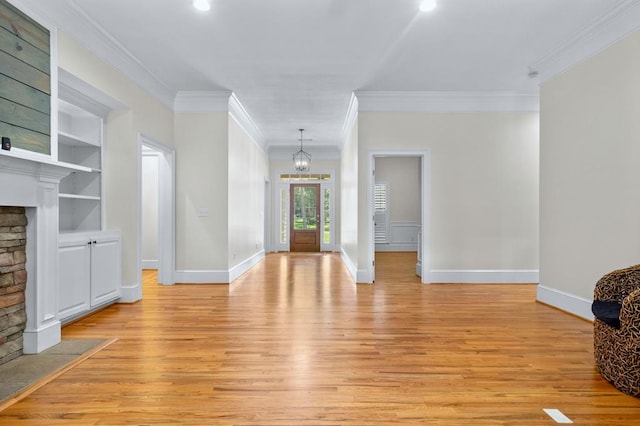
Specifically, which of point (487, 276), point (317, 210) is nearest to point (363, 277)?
point (487, 276)

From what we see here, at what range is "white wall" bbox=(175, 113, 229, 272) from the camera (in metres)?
5.99

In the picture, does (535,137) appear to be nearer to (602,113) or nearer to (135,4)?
(602,113)

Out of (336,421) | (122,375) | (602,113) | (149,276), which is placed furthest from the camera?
(149,276)

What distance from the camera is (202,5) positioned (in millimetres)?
3432

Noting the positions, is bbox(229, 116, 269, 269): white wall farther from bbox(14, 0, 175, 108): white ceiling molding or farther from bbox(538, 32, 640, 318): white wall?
bbox(538, 32, 640, 318): white wall

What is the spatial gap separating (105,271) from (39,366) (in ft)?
5.70

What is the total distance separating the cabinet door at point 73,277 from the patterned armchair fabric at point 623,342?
14.7ft

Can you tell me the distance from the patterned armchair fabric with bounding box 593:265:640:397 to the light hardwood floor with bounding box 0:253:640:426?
10 centimetres

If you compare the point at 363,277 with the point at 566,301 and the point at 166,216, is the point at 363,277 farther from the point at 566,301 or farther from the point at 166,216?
the point at 166,216

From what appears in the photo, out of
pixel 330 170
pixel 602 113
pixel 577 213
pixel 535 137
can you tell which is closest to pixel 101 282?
pixel 577 213

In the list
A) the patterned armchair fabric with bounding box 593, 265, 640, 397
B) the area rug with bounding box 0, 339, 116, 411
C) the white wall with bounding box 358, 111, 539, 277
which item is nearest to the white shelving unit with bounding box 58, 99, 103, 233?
the area rug with bounding box 0, 339, 116, 411

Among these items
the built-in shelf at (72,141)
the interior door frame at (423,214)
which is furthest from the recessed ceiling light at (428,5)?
the built-in shelf at (72,141)

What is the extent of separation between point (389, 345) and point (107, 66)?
13.7 ft

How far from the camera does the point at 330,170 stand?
11008 mm
